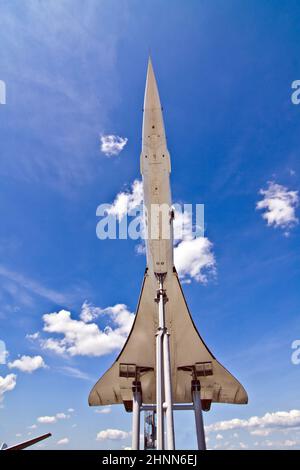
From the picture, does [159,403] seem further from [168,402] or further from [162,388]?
[162,388]

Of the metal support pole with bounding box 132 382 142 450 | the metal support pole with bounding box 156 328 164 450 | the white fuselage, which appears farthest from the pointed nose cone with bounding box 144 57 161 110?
the metal support pole with bounding box 132 382 142 450

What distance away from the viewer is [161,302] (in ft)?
41.2

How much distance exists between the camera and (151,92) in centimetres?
1125

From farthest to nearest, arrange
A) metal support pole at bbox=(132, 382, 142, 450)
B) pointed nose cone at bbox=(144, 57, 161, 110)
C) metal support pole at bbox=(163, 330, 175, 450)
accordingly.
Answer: metal support pole at bbox=(132, 382, 142, 450) < pointed nose cone at bbox=(144, 57, 161, 110) < metal support pole at bbox=(163, 330, 175, 450)

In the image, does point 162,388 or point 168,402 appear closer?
point 168,402

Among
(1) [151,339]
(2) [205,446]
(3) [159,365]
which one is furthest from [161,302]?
(2) [205,446]

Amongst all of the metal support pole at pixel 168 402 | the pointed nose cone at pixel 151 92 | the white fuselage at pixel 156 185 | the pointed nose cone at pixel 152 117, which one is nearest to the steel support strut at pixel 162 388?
the metal support pole at pixel 168 402

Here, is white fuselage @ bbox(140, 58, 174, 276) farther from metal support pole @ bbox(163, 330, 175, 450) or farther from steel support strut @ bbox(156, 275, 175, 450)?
metal support pole @ bbox(163, 330, 175, 450)

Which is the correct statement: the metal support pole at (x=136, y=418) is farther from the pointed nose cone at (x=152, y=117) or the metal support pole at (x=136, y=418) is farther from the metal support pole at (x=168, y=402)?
the pointed nose cone at (x=152, y=117)

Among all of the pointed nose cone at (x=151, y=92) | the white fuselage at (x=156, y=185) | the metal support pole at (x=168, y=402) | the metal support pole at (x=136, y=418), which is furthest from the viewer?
the metal support pole at (x=136, y=418)

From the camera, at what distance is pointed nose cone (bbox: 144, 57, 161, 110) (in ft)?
36.8

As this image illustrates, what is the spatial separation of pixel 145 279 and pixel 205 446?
7242 millimetres

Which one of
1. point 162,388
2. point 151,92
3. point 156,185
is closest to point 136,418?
point 162,388

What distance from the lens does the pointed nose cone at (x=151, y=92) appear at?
11211mm
